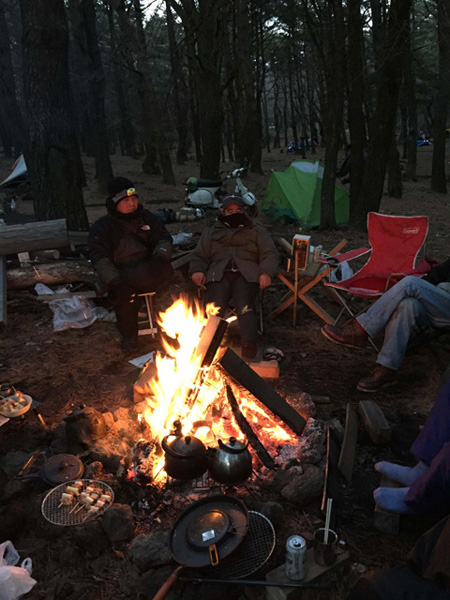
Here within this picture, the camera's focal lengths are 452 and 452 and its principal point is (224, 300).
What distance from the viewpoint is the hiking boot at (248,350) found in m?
4.33

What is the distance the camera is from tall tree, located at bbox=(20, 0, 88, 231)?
6473 millimetres

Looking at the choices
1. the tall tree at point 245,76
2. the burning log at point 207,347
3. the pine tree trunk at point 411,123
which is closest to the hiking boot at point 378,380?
the burning log at point 207,347

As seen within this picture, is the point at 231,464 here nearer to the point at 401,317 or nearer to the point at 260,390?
the point at 260,390

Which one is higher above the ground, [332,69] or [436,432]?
[332,69]

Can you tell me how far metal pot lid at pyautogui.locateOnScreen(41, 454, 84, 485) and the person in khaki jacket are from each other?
2.04m

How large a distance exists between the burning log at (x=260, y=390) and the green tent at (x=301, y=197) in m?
6.54

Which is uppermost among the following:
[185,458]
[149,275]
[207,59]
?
[207,59]

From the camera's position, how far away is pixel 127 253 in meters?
4.93

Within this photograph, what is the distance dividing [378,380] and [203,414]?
5.12 ft

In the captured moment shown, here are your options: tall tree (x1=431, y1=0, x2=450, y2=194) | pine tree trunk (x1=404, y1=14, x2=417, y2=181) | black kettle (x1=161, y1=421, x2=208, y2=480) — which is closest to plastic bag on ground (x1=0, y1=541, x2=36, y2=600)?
black kettle (x1=161, y1=421, x2=208, y2=480)

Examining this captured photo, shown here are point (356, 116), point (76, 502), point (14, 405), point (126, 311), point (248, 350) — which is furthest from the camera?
point (356, 116)

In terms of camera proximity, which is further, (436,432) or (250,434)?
(250,434)

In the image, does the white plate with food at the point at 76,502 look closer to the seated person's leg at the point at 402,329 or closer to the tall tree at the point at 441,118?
the seated person's leg at the point at 402,329

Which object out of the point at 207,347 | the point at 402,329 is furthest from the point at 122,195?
the point at 402,329
